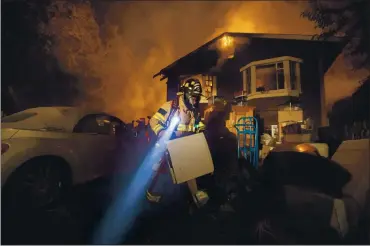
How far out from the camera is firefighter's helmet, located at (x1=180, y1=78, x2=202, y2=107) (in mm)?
2277

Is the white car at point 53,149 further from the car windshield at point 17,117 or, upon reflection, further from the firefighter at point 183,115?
the firefighter at point 183,115

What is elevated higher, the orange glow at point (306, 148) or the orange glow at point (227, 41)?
the orange glow at point (227, 41)

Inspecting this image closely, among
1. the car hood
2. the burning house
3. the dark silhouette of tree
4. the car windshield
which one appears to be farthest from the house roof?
the car hood

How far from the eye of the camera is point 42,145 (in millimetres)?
2119

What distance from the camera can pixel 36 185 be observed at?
6.87 ft

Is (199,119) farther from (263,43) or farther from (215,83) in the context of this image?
(263,43)

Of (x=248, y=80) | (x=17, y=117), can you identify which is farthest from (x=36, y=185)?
(x=248, y=80)

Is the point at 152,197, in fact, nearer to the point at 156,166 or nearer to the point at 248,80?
the point at 156,166

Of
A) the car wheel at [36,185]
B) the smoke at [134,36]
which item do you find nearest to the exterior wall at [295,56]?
the smoke at [134,36]

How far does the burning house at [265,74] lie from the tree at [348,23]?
93 mm

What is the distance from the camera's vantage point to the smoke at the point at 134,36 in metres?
2.33

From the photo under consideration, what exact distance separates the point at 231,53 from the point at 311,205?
4.28 ft

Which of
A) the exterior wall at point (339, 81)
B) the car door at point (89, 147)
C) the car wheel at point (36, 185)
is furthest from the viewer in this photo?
the exterior wall at point (339, 81)

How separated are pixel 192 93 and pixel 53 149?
110 centimetres
